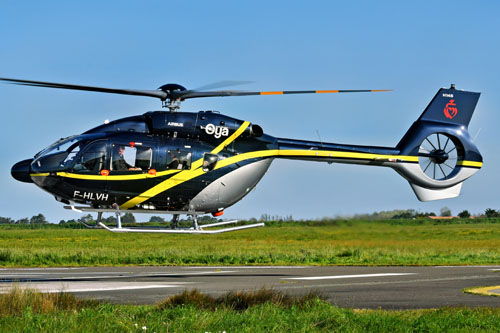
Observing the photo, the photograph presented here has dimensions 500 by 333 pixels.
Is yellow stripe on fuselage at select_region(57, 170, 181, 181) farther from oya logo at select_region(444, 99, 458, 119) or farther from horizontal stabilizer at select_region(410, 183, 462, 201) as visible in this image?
oya logo at select_region(444, 99, 458, 119)

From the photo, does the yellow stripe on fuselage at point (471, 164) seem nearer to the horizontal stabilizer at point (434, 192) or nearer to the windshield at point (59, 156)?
the horizontal stabilizer at point (434, 192)

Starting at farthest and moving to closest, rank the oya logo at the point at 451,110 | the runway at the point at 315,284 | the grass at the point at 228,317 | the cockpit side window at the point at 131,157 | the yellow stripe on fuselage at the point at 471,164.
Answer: the oya logo at the point at 451,110 → the yellow stripe on fuselage at the point at 471,164 → the cockpit side window at the point at 131,157 → the runway at the point at 315,284 → the grass at the point at 228,317

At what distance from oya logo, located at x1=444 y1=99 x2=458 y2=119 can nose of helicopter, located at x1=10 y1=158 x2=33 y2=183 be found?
17.3 m

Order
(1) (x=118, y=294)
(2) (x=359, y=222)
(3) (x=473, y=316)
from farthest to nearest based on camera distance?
(2) (x=359, y=222)
(1) (x=118, y=294)
(3) (x=473, y=316)

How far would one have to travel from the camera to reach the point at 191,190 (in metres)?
25.8

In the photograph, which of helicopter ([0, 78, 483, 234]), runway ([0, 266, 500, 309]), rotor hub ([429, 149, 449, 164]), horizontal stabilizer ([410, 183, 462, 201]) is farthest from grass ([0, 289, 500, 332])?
rotor hub ([429, 149, 449, 164])

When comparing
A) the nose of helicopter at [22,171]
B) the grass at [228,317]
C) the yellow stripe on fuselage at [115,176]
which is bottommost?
the grass at [228,317]

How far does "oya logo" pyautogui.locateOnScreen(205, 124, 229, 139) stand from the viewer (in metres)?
25.9

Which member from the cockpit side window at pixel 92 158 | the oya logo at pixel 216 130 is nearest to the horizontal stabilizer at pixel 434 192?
the oya logo at pixel 216 130

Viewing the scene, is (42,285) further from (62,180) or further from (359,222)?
(359,222)

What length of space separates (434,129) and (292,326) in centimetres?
1767

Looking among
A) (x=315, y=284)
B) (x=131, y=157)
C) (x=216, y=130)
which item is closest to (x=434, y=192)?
(x=315, y=284)

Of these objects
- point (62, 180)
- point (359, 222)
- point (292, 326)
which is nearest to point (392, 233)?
point (359, 222)

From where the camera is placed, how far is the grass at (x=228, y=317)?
1396 cm
